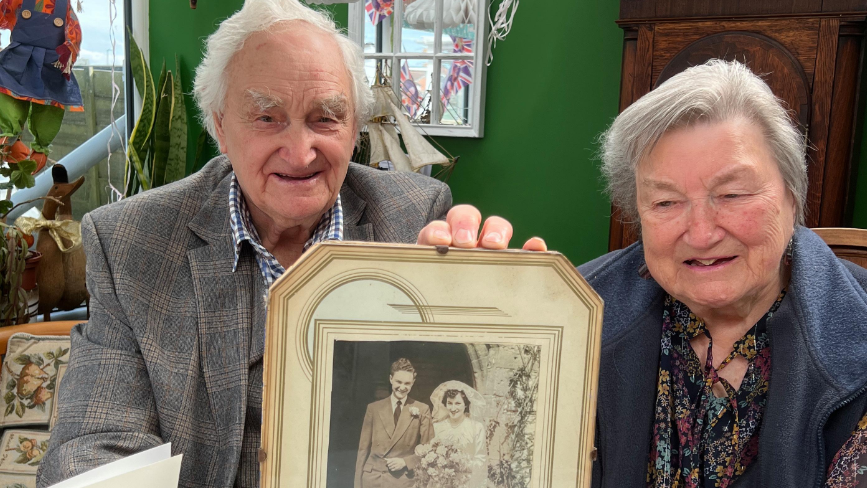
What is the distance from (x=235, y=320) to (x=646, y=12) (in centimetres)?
178

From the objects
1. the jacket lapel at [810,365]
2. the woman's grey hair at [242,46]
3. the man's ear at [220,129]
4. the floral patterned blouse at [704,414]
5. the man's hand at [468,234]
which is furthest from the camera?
the man's ear at [220,129]

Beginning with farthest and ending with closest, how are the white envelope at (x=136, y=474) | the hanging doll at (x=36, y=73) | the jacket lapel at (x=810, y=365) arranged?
the hanging doll at (x=36, y=73), the jacket lapel at (x=810, y=365), the white envelope at (x=136, y=474)

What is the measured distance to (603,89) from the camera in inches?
121

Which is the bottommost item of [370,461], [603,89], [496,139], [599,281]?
[370,461]

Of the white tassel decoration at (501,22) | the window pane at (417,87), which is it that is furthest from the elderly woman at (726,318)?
the window pane at (417,87)

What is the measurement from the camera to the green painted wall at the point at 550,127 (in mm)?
3064

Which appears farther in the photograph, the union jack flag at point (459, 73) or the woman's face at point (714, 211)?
the union jack flag at point (459, 73)

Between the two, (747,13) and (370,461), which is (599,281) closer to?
(370,461)

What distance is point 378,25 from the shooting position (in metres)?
3.54

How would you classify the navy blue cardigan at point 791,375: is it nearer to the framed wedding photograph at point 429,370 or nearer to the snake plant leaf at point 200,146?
the framed wedding photograph at point 429,370

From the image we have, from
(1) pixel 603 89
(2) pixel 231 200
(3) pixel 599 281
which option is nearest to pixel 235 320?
(2) pixel 231 200

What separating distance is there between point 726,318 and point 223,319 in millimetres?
817

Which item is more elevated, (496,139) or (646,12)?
(646,12)

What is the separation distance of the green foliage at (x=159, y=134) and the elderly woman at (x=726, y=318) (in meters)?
2.79
